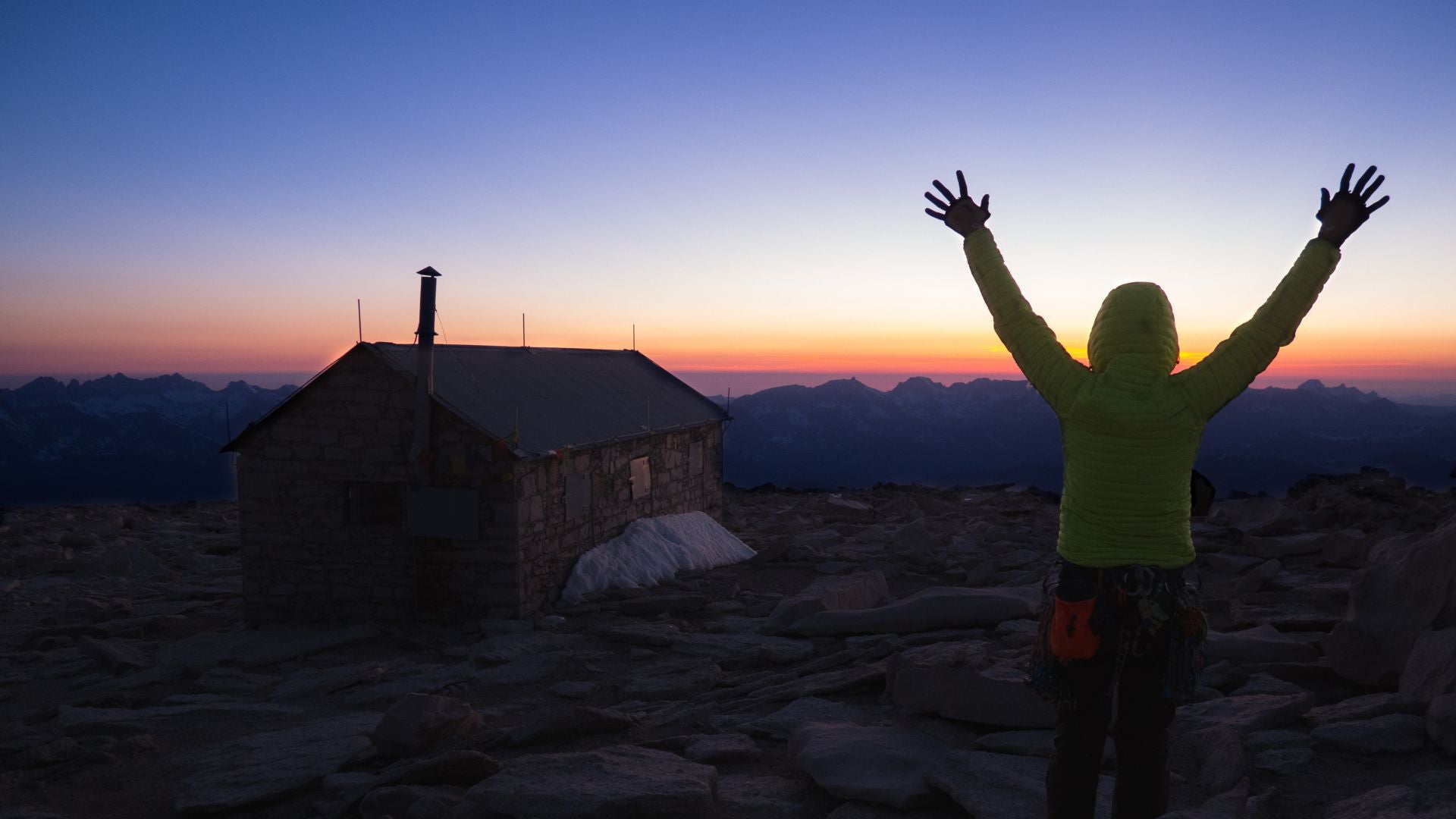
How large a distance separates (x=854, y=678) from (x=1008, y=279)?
5.47 meters

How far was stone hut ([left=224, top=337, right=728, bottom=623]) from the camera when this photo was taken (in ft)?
42.0

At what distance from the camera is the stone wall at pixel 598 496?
43.2ft

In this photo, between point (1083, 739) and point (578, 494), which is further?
point (578, 494)

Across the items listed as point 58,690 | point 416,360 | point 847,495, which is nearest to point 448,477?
point 416,360

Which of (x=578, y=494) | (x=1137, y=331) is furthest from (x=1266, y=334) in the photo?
(x=578, y=494)

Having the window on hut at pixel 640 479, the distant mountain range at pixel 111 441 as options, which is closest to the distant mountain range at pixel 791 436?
the distant mountain range at pixel 111 441

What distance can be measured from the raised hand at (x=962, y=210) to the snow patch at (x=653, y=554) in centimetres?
1152

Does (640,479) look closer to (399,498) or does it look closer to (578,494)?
(578,494)

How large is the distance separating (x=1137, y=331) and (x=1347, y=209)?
875mm

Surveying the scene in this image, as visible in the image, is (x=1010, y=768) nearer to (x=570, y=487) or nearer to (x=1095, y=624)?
(x=1095, y=624)

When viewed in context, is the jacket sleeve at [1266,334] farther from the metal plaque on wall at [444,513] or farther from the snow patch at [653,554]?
the snow patch at [653,554]

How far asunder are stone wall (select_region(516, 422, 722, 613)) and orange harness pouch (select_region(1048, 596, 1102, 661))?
10594 millimetres

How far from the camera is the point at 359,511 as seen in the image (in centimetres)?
1332

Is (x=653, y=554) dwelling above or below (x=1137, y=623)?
below
